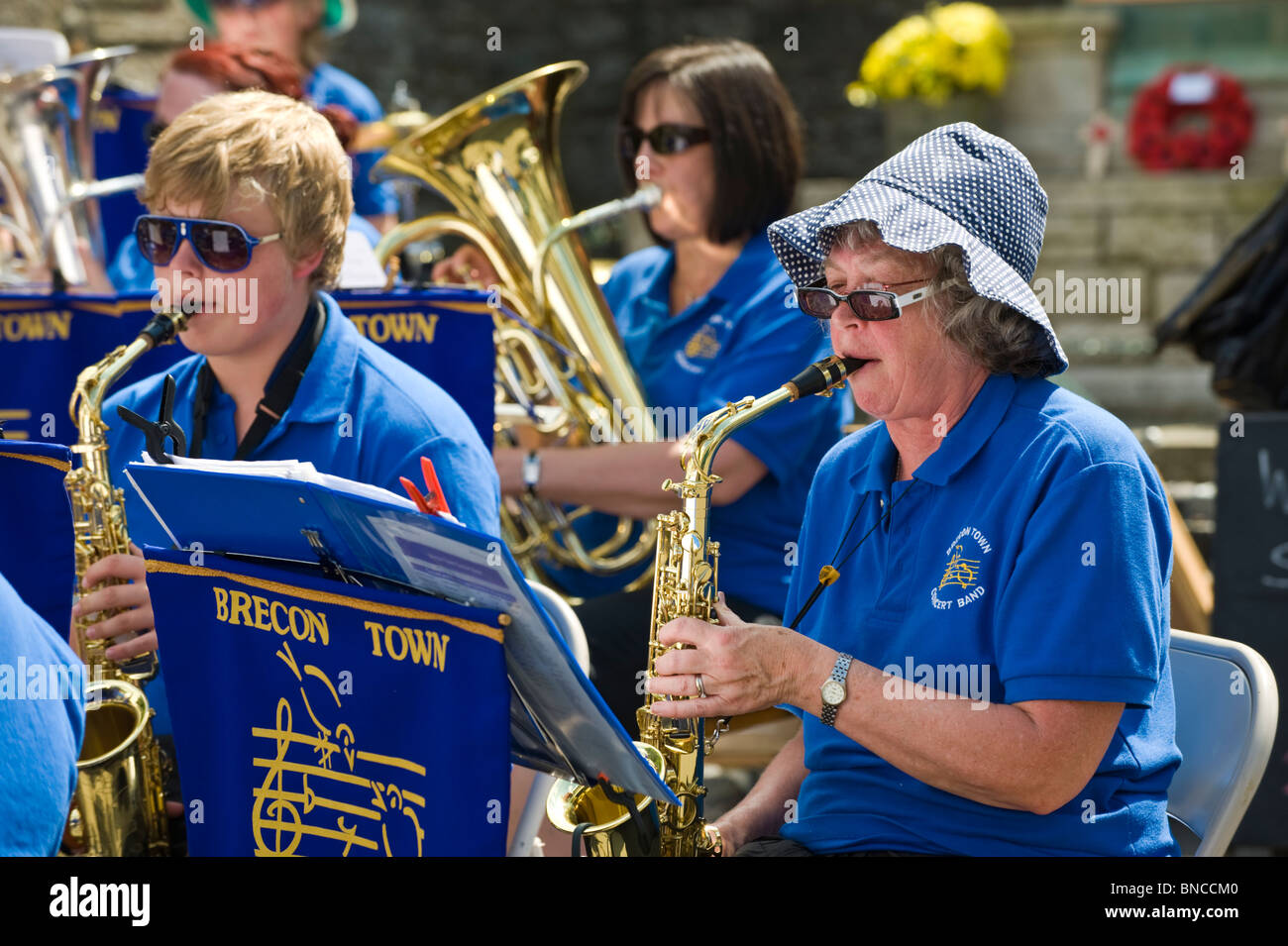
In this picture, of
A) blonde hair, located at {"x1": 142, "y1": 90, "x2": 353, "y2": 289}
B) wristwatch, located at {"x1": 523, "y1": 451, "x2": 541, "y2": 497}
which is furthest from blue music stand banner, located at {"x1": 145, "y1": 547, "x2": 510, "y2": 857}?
wristwatch, located at {"x1": 523, "y1": 451, "x2": 541, "y2": 497}

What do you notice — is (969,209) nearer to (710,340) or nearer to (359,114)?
(710,340)

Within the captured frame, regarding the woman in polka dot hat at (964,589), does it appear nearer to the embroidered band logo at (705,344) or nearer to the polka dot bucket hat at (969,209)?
the polka dot bucket hat at (969,209)

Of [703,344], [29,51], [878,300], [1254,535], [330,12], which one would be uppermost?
[330,12]

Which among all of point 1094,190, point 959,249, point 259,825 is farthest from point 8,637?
point 1094,190

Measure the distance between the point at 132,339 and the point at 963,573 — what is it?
1.85 metres

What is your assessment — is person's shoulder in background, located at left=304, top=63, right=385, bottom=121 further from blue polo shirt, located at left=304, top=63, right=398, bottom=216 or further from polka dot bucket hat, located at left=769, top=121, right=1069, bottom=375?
polka dot bucket hat, located at left=769, top=121, right=1069, bottom=375

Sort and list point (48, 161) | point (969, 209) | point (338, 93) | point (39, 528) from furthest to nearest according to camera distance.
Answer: point (338, 93), point (48, 161), point (39, 528), point (969, 209)

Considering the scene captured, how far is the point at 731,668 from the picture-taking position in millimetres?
1723

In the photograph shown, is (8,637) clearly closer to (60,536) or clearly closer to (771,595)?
(60,536)

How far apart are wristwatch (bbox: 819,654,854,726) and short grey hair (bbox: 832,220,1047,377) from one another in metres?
0.45

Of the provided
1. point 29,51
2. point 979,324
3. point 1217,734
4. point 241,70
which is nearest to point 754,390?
point 979,324

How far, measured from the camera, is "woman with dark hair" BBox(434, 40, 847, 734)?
2857mm

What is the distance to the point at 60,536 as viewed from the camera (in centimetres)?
221
